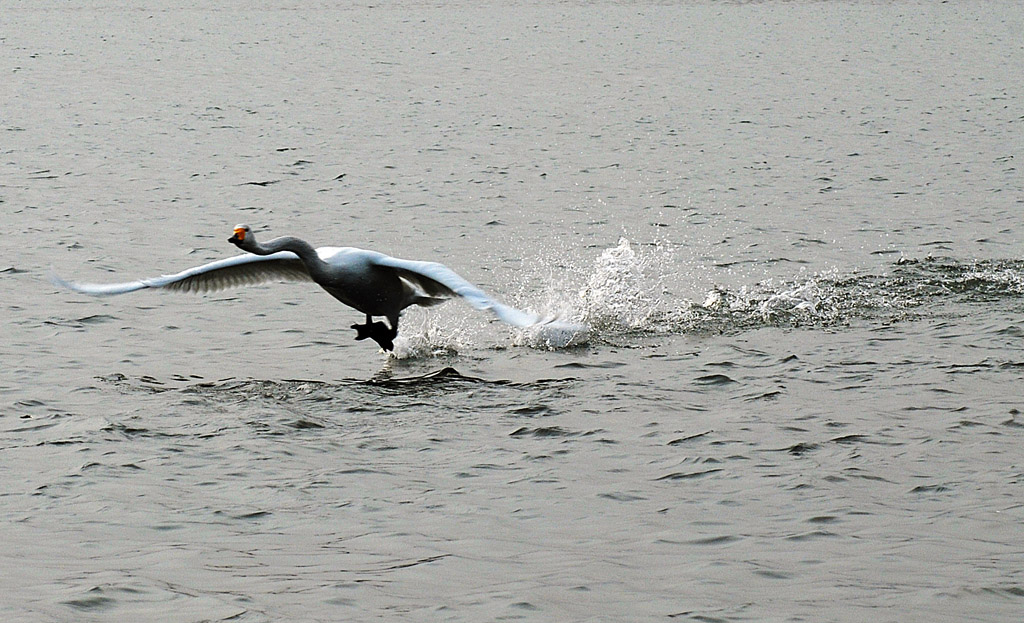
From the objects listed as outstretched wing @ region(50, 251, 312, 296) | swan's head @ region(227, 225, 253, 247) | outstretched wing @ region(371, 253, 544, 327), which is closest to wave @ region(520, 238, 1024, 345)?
outstretched wing @ region(371, 253, 544, 327)

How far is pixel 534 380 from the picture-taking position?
1288 cm

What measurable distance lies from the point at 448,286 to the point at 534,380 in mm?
1189

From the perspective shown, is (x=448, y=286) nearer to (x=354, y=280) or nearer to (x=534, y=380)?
(x=354, y=280)

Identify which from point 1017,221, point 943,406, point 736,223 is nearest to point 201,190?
point 736,223

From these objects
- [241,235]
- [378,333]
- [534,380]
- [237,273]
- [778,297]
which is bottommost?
[534,380]

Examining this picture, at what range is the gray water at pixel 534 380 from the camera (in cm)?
823

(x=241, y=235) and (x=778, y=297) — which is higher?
(x=241, y=235)

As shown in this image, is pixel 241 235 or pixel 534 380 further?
pixel 534 380

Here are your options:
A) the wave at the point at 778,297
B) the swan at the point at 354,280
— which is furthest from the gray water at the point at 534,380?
the swan at the point at 354,280

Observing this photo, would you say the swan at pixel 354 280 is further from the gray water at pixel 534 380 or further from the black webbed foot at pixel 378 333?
the gray water at pixel 534 380

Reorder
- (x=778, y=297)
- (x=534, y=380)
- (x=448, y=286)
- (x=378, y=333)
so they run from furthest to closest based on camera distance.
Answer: (x=778, y=297)
(x=378, y=333)
(x=534, y=380)
(x=448, y=286)

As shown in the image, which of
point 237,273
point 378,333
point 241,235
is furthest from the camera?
point 237,273

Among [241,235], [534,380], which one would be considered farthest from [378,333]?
[241,235]

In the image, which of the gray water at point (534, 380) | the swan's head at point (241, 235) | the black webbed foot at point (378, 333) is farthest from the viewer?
the black webbed foot at point (378, 333)
